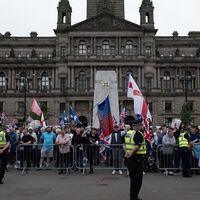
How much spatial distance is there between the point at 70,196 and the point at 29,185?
238 cm

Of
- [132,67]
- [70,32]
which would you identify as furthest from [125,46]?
[70,32]

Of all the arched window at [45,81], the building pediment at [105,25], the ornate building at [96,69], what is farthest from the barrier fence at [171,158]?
the arched window at [45,81]

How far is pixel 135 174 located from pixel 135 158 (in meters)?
0.43

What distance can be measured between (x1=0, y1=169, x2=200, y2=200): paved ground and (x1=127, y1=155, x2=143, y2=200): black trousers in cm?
66

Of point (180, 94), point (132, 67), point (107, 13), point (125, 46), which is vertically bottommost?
point (180, 94)

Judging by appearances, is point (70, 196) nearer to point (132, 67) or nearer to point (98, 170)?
point (98, 170)

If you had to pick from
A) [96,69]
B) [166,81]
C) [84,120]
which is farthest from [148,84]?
[84,120]

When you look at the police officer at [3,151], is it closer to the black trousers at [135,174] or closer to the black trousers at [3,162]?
the black trousers at [3,162]

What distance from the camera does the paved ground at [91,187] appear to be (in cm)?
805

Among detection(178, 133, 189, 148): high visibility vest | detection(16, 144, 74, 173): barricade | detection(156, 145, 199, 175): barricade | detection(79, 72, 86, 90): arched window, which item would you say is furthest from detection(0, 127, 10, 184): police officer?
detection(79, 72, 86, 90): arched window

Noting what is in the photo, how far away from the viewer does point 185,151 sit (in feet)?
37.9

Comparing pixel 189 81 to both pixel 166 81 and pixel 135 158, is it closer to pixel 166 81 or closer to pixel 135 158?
pixel 166 81

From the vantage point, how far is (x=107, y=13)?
167 feet

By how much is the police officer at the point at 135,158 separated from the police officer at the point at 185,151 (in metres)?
4.53
